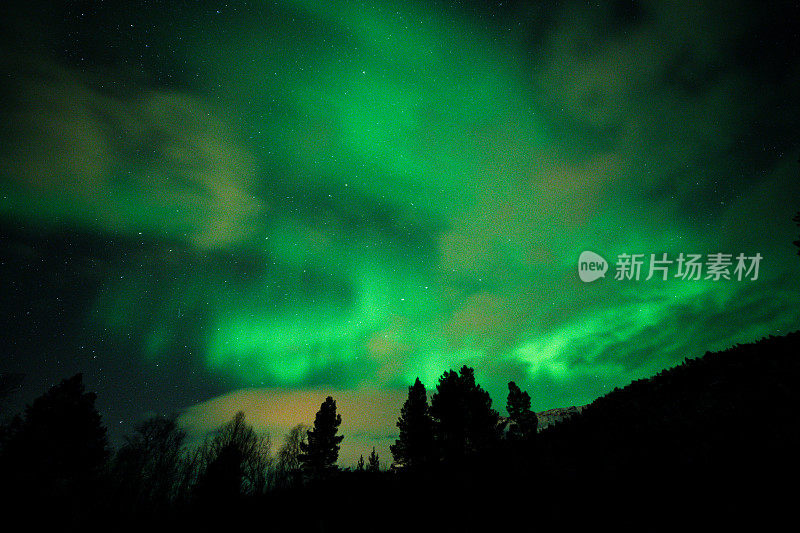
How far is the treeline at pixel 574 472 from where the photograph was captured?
243 inches

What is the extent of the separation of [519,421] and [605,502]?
39.1m

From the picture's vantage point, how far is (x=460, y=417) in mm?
33500

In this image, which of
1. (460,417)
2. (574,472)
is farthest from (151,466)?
(574,472)

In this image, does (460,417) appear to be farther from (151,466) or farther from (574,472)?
(151,466)

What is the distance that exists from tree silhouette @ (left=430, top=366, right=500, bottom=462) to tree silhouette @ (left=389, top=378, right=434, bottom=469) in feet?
3.90

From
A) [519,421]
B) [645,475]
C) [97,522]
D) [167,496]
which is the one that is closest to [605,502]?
[645,475]

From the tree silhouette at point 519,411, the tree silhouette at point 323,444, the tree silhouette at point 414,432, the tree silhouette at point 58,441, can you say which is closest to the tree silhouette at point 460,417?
the tree silhouette at point 414,432

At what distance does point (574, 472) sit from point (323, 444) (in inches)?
1542

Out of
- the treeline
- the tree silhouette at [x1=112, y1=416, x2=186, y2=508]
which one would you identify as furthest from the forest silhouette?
the tree silhouette at [x1=112, y1=416, x2=186, y2=508]

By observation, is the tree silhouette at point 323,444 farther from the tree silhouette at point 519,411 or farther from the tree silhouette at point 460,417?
the tree silhouette at point 519,411

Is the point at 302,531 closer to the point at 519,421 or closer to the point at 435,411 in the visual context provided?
the point at 435,411

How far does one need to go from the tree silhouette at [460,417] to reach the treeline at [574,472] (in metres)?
16.7

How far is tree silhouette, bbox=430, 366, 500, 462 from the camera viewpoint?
108 ft

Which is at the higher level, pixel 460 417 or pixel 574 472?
pixel 460 417
